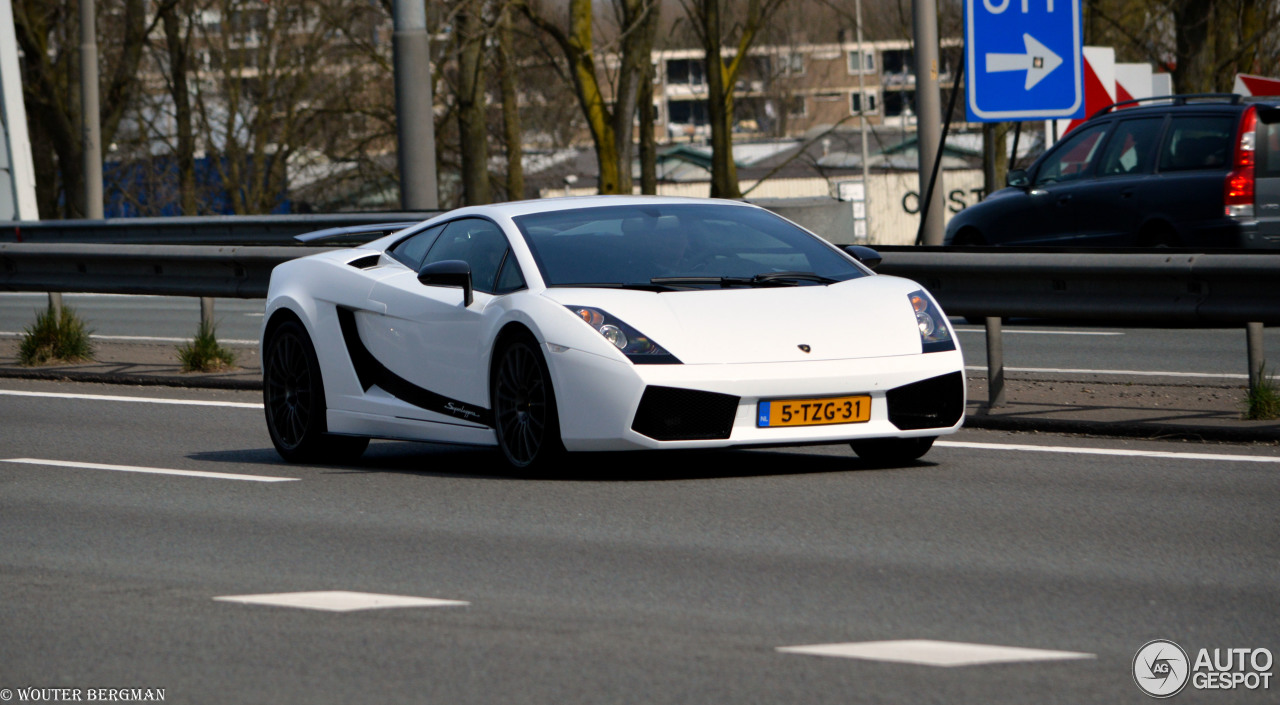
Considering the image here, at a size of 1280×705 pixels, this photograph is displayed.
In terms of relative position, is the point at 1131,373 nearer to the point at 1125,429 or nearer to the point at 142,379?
the point at 1125,429

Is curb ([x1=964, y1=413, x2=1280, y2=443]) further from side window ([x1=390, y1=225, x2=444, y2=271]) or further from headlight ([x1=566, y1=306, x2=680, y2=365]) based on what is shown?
side window ([x1=390, y1=225, x2=444, y2=271])

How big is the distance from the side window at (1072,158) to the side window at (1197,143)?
0.85 m

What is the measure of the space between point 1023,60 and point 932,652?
28.8 feet

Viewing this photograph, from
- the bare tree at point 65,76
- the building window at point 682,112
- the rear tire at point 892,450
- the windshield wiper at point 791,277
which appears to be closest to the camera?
the windshield wiper at point 791,277

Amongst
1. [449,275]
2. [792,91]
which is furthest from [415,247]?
[792,91]

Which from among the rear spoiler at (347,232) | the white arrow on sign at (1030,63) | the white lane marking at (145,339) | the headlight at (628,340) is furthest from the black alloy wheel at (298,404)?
the white lane marking at (145,339)

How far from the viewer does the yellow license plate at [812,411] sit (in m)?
7.79

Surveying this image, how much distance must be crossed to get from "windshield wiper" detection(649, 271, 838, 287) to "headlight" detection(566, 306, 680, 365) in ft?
1.74

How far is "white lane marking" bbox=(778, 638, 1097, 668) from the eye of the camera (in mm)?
4668

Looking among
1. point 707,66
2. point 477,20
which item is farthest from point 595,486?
point 707,66

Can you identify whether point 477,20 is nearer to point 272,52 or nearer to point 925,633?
point 272,52

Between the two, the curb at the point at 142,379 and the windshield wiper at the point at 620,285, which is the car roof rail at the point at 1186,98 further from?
the windshield wiper at the point at 620,285

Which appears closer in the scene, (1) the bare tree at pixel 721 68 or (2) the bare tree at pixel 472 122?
(1) the bare tree at pixel 721 68

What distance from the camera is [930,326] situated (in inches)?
327
